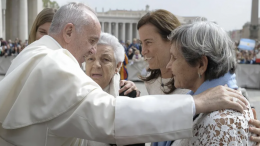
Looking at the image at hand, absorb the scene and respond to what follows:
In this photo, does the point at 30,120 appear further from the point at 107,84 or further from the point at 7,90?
the point at 107,84

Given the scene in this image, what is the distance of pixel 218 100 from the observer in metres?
1.64

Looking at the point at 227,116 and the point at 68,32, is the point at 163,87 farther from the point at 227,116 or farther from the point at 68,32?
the point at 227,116

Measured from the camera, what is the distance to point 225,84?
1859mm

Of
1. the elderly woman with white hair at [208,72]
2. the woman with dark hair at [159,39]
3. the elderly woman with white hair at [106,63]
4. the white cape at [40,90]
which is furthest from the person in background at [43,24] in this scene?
the elderly woman with white hair at [208,72]

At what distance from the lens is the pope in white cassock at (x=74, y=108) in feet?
5.49

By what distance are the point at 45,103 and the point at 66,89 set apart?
0.50 feet

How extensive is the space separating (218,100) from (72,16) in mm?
1184

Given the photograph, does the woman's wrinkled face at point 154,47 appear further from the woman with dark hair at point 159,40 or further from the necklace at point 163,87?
the necklace at point 163,87

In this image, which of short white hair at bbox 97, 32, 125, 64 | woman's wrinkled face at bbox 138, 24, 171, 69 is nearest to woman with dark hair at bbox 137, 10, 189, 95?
woman's wrinkled face at bbox 138, 24, 171, 69

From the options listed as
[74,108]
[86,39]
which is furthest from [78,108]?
[86,39]

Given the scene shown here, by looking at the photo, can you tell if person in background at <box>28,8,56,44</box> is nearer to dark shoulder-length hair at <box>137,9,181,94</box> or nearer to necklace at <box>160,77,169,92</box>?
dark shoulder-length hair at <box>137,9,181,94</box>

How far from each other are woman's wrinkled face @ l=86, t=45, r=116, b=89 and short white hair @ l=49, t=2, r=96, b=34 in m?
0.95

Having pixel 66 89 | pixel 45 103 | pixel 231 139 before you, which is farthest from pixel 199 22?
pixel 45 103

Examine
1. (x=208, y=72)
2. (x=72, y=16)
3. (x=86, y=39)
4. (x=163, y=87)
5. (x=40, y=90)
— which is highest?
(x=72, y=16)
